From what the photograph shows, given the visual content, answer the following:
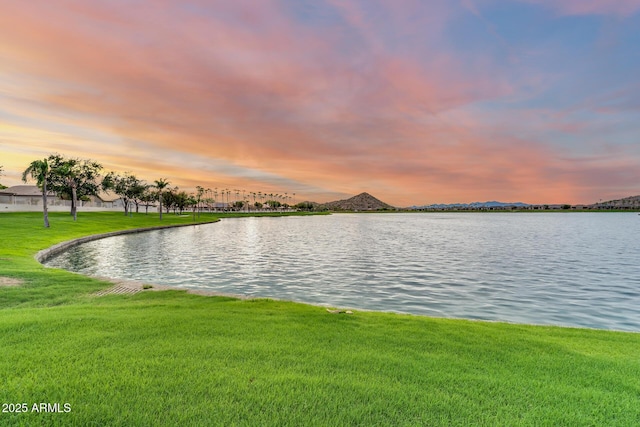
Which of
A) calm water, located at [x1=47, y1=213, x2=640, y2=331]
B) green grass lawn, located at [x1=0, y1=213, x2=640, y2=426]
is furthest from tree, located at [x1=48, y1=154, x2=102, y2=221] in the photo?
green grass lawn, located at [x1=0, y1=213, x2=640, y2=426]

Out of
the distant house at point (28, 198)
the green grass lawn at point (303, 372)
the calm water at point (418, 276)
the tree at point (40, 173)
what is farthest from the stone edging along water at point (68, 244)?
the distant house at point (28, 198)

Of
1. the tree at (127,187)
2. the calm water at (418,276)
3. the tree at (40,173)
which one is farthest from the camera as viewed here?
the tree at (127,187)

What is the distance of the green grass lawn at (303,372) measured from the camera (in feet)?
13.2

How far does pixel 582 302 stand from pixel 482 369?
1443 cm

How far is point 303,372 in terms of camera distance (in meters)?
4.97

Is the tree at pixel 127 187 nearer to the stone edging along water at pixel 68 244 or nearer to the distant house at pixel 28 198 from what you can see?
the distant house at pixel 28 198

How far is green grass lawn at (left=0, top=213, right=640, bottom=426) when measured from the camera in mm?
4031

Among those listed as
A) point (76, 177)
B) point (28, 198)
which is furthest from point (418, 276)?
Answer: point (28, 198)

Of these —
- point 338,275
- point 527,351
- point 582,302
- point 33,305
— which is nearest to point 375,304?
point 338,275

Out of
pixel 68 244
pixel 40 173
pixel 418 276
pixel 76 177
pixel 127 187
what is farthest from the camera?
pixel 127 187

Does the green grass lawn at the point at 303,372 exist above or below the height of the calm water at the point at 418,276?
above

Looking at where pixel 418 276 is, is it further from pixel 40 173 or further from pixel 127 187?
pixel 127 187

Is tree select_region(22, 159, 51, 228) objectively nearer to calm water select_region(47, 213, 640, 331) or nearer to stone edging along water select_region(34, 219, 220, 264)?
stone edging along water select_region(34, 219, 220, 264)

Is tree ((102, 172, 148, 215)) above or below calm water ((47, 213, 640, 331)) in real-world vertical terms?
above
